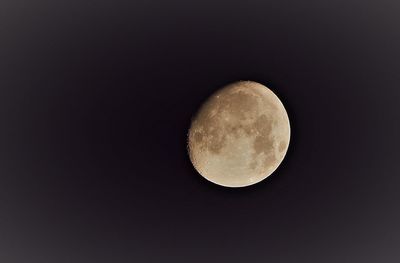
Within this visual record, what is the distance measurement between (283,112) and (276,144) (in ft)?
1.95

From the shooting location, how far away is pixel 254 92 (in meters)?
5.66

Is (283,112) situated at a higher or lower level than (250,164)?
higher

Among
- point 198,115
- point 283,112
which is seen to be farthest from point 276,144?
point 198,115

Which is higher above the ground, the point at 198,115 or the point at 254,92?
the point at 254,92

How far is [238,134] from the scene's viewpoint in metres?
5.40

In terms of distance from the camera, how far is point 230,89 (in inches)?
221

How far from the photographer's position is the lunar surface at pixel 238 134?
5414 mm

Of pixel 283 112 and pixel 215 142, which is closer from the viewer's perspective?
pixel 215 142

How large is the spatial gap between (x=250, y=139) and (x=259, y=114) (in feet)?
1.45

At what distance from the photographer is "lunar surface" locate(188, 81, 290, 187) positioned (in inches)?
213

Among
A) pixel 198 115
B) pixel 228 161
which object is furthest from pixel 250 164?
pixel 198 115

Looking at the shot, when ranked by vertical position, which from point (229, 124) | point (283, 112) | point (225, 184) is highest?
point (283, 112)

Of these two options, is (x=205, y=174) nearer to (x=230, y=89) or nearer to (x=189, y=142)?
(x=189, y=142)

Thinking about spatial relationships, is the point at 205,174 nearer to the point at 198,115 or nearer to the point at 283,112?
the point at 198,115
